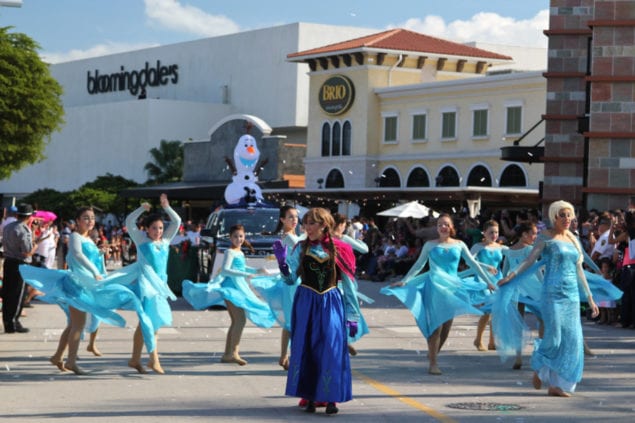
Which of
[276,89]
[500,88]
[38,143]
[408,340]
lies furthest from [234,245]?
[276,89]

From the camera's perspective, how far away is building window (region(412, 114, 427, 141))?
65.2 meters

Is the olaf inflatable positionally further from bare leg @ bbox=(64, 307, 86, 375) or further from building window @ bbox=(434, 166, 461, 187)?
building window @ bbox=(434, 166, 461, 187)

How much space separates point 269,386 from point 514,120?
47.3 m

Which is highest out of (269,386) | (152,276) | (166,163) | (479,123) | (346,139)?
(479,123)

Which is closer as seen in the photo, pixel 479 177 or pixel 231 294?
pixel 231 294

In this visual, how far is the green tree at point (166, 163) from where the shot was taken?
91000 millimetres

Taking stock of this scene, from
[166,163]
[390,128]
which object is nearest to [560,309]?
[390,128]

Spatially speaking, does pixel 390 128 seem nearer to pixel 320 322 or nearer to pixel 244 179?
pixel 244 179

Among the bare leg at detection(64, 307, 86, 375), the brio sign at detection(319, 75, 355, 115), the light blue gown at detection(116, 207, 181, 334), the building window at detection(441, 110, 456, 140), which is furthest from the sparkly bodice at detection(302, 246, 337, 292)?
the brio sign at detection(319, 75, 355, 115)

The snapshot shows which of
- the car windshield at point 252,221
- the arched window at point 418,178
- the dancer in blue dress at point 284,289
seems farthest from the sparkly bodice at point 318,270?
the arched window at point 418,178

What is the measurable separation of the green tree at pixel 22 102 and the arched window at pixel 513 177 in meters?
21.7

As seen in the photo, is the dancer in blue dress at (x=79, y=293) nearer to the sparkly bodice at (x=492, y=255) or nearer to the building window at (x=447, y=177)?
the sparkly bodice at (x=492, y=255)

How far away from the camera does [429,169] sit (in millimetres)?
64625

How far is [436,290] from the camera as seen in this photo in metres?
15.3
